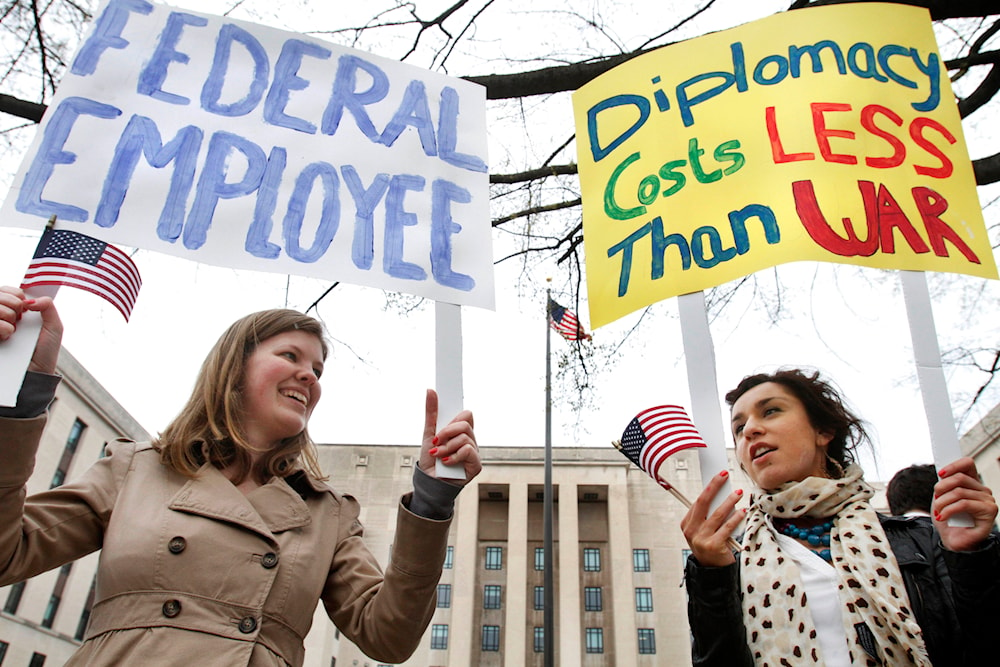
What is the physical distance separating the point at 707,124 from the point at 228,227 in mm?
1574

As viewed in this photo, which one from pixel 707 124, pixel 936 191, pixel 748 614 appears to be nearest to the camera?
pixel 748 614

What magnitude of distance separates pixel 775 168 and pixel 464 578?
132 feet

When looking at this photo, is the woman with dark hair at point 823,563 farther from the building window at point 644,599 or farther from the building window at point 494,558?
the building window at point 494,558

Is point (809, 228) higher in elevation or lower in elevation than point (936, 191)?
lower

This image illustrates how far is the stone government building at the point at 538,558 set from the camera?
37.7 meters

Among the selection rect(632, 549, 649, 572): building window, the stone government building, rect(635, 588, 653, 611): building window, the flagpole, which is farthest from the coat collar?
rect(632, 549, 649, 572): building window

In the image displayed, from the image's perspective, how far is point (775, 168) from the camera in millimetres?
2359

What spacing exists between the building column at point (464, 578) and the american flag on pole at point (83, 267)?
125 feet

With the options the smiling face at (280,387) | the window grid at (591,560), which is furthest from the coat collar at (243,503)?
the window grid at (591,560)

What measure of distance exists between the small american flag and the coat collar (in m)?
4.39

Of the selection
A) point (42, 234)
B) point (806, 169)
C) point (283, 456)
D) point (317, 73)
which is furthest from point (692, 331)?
point (42, 234)

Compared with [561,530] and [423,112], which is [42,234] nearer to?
[423,112]

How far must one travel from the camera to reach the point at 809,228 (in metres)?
2.19

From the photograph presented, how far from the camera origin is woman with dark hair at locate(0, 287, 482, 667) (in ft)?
5.54
